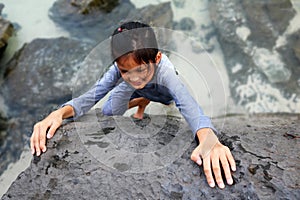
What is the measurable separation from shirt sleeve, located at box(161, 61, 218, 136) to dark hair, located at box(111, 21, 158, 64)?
25 cm

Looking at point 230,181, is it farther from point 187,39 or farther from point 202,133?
point 187,39

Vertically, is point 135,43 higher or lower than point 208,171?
higher

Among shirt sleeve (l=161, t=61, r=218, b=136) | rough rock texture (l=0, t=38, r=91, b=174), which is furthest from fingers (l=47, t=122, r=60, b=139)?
rough rock texture (l=0, t=38, r=91, b=174)

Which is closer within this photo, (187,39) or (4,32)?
(187,39)

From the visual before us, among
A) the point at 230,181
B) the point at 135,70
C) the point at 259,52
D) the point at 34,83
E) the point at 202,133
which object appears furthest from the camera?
the point at 259,52

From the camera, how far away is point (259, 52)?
13.2 ft

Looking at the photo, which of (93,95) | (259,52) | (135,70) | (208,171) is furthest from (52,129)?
(259,52)

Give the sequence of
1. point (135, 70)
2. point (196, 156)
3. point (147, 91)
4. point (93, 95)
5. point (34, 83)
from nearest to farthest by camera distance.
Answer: point (196, 156)
point (135, 70)
point (93, 95)
point (147, 91)
point (34, 83)

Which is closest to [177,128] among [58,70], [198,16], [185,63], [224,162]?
[224,162]

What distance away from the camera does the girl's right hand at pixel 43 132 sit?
1.78 meters

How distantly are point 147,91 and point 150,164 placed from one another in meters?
0.79

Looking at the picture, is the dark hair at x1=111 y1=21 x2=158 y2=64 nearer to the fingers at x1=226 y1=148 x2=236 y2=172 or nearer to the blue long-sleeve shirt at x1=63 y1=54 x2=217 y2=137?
the blue long-sleeve shirt at x1=63 y1=54 x2=217 y2=137

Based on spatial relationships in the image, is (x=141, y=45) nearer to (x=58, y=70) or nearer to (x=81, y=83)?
(x=81, y=83)

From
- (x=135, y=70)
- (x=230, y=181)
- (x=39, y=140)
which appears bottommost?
(x=230, y=181)
